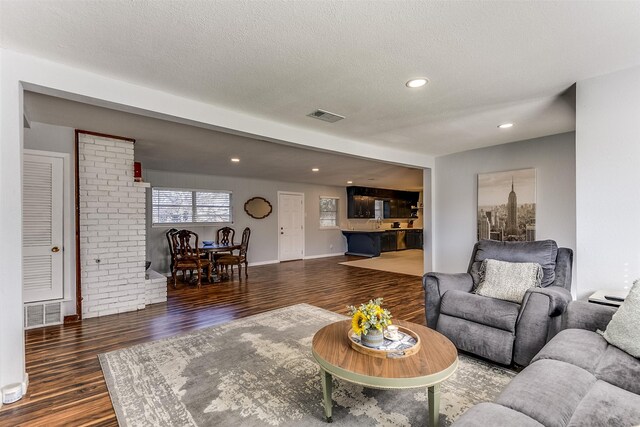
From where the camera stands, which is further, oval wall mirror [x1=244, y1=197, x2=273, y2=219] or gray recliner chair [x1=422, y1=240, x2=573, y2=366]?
oval wall mirror [x1=244, y1=197, x2=273, y2=219]

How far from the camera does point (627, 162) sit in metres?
2.30

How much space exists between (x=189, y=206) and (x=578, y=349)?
23.8 feet

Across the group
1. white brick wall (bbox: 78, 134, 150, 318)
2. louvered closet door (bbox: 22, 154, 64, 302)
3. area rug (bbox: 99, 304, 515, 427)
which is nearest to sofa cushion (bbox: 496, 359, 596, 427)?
area rug (bbox: 99, 304, 515, 427)

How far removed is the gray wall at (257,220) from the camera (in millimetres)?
6803

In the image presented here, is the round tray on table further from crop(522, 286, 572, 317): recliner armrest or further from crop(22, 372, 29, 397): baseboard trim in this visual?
crop(22, 372, 29, 397): baseboard trim

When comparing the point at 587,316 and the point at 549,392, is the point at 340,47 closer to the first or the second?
the point at 549,392

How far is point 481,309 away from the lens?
258cm

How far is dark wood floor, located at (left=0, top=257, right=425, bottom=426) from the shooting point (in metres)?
2.04

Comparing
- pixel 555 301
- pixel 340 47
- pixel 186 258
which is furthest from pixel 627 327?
pixel 186 258

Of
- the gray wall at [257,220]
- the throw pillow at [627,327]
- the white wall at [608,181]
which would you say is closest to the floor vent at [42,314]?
the gray wall at [257,220]

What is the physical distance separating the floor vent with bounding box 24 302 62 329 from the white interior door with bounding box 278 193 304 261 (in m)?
5.48

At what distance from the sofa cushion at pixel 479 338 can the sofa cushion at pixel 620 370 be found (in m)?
0.84

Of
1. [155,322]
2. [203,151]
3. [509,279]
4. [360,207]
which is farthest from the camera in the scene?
[360,207]

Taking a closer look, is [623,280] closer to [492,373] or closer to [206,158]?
[492,373]
